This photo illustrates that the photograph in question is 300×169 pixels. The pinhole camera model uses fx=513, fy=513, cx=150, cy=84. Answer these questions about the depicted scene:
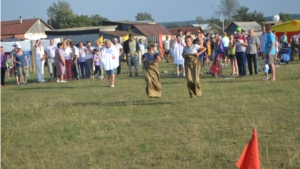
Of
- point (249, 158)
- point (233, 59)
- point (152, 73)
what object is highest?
point (233, 59)

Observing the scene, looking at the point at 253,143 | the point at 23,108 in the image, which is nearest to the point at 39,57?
the point at 23,108

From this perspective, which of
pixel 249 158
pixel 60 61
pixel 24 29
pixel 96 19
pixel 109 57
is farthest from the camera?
pixel 96 19

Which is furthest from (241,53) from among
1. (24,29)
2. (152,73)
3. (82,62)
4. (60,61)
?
(24,29)

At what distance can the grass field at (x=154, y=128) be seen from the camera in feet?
26.9

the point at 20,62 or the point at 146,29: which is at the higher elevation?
the point at 146,29

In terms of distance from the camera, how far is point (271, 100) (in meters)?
13.7

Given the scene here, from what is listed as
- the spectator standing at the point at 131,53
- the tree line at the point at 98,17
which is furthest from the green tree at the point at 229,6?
the spectator standing at the point at 131,53

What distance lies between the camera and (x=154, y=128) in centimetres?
1070

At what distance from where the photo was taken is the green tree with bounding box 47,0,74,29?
117m

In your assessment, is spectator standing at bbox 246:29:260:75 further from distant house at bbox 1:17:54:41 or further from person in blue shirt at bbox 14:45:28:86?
distant house at bbox 1:17:54:41

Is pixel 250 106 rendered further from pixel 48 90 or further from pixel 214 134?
pixel 48 90

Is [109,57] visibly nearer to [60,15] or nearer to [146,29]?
[146,29]

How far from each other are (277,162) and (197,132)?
8.11 feet

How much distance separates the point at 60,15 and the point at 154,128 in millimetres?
113054
